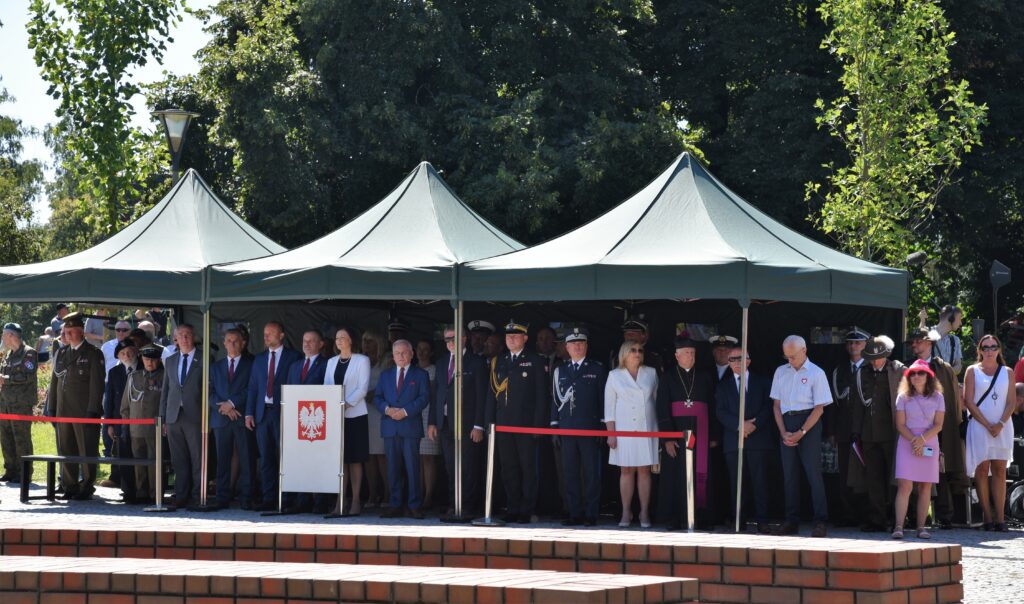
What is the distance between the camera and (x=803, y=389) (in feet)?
39.0

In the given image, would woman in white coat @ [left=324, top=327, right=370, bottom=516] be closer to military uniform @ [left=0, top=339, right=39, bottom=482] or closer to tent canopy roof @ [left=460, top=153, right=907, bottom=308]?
tent canopy roof @ [left=460, top=153, right=907, bottom=308]

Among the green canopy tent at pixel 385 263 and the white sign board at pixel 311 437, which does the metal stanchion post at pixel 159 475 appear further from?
the green canopy tent at pixel 385 263

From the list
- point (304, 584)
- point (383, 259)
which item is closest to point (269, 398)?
point (383, 259)

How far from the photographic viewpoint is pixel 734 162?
95.0ft

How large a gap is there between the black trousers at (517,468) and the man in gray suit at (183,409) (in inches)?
122

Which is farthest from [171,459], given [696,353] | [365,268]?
[696,353]

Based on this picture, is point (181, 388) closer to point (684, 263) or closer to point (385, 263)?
point (385, 263)

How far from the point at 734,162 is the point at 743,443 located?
57.5 feet

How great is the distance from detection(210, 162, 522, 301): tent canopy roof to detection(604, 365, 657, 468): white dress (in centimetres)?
166

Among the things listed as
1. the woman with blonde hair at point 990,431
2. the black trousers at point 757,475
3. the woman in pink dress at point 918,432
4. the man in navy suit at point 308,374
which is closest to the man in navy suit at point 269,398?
the man in navy suit at point 308,374

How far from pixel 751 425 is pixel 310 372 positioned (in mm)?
4220

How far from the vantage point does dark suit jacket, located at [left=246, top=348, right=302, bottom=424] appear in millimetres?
13727

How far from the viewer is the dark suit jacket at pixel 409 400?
13.3 m

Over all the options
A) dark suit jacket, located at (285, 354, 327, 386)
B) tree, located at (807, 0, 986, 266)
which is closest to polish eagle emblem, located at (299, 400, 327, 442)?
dark suit jacket, located at (285, 354, 327, 386)
